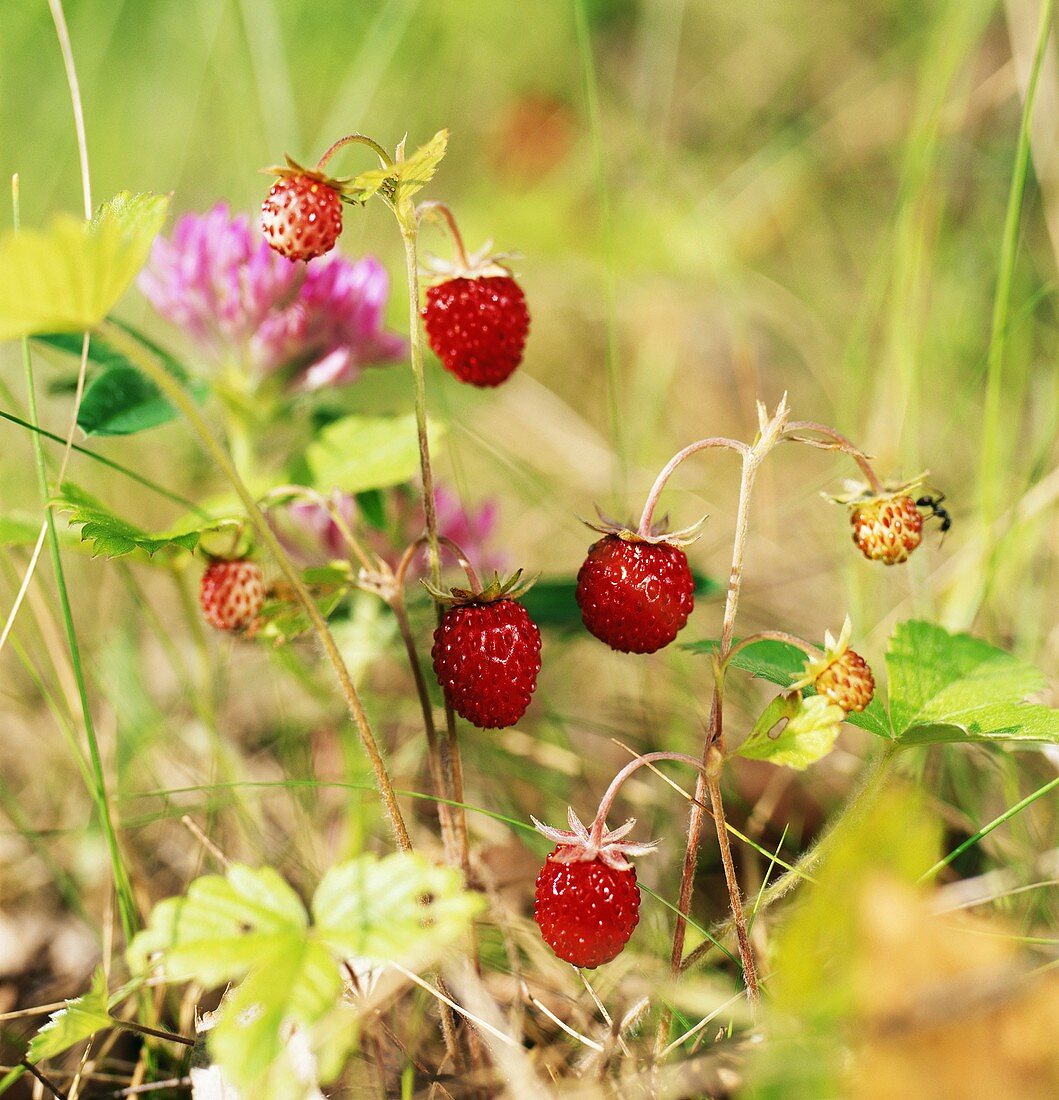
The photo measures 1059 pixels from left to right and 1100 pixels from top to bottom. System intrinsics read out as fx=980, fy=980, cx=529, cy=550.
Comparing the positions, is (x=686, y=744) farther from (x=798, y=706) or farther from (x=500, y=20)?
(x=500, y=20)

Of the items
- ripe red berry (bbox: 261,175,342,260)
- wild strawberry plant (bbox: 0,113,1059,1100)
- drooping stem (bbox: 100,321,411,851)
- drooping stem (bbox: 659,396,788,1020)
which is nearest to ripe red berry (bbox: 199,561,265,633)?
wild strawberry plant (bbox: 0,113,1059,1100)

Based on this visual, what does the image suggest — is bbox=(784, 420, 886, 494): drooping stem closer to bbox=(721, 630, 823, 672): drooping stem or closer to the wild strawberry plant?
the wild strawberry plant

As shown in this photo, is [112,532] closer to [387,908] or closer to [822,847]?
[387,908]

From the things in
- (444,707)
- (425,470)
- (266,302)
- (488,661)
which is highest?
(266,302)

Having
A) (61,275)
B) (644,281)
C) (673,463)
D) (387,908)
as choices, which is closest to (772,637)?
(673,463)

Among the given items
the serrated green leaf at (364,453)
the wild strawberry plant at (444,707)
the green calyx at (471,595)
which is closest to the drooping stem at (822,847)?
the wild strawberry plant at (444,707)

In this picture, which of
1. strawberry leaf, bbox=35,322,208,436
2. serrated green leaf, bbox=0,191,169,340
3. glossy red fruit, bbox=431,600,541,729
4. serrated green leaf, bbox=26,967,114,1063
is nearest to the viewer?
serrated green leaf, bbox=0,191,169,340

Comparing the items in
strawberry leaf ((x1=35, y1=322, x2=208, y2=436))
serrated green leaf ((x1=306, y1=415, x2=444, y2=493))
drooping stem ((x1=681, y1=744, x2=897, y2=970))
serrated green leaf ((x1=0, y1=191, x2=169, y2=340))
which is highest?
serrated green leaf ((x1=0, y1=191, x2=169, y2=340))
